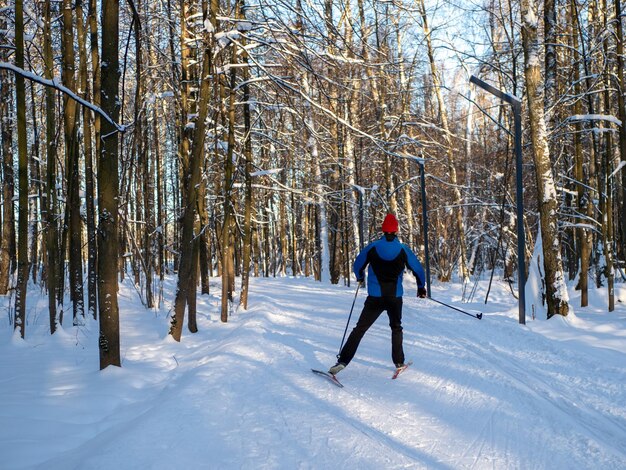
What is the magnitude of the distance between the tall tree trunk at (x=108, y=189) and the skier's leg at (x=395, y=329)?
3544 mm

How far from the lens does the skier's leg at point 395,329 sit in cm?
621

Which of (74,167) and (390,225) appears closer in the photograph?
(390,225)

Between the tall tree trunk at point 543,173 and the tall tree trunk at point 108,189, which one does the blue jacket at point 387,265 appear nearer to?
the tall tree trunk at point 108,189

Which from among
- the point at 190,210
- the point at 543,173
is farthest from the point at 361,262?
the point at 543,173

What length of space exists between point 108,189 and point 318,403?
3.74 m

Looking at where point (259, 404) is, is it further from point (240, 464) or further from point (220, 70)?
point (220, 70)

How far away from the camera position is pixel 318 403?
5090mm

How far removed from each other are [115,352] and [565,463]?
5.33 meters

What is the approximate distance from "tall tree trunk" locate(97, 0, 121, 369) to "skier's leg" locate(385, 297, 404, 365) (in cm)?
354

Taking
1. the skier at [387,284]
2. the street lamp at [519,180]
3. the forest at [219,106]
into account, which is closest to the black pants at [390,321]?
the skier at [387,284]

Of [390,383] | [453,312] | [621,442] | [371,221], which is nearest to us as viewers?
[621,442]

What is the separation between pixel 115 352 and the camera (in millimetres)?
6656

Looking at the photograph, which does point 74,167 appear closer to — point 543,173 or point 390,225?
point 390,225

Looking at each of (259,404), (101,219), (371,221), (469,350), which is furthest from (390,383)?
(371,221)
